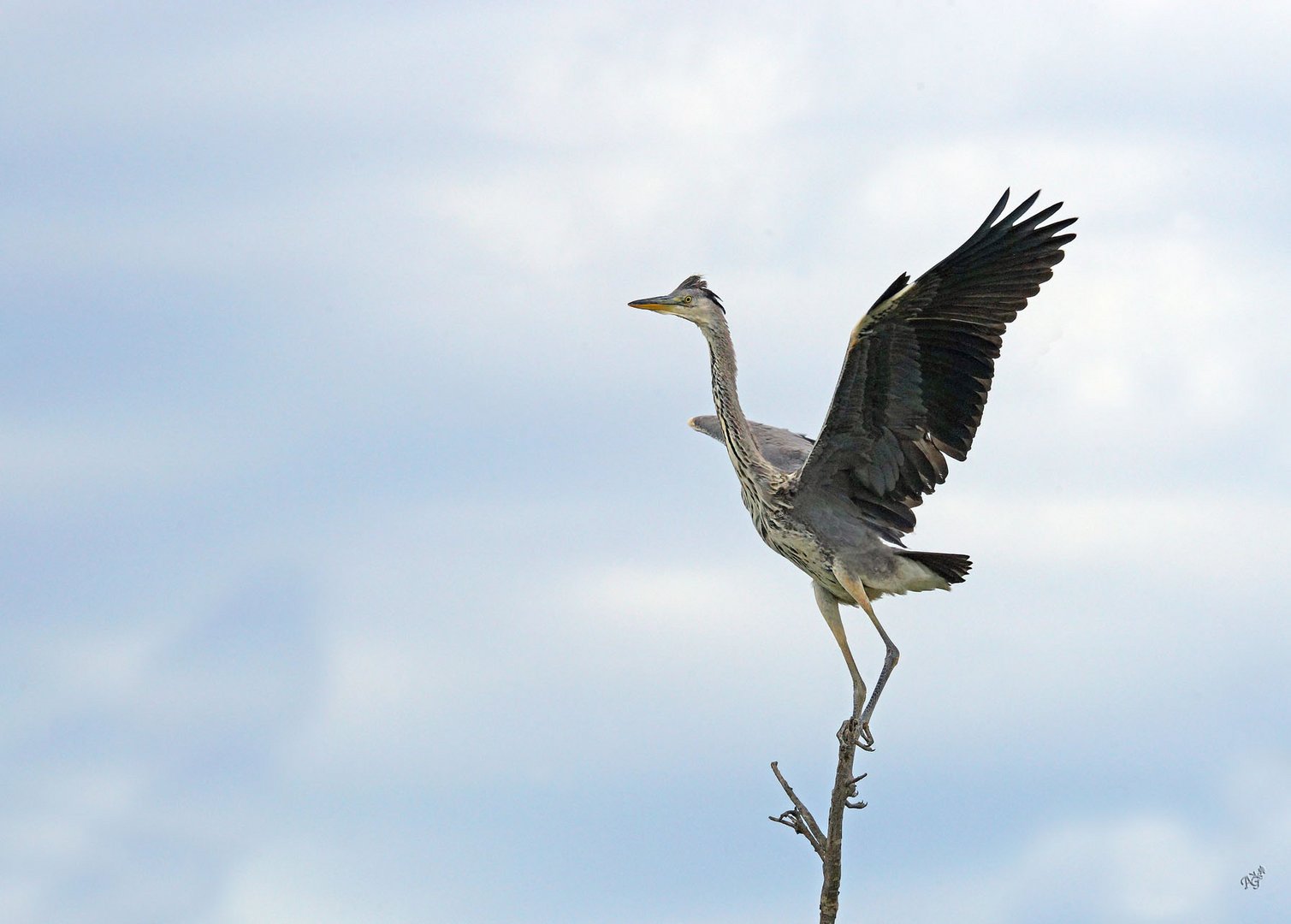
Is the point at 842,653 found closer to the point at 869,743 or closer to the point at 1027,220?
the point at 869,743

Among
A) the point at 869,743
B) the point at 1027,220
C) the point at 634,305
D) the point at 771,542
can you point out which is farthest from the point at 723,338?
the point at 869,743

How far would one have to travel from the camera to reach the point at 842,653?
1147 centimetres

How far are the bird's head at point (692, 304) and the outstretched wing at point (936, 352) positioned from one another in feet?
5.48

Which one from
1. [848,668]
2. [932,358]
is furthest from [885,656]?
[932,358]

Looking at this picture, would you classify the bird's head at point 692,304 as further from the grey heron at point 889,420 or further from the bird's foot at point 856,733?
the bird's foot at point 856,733

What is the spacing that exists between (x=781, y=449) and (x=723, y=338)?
4.59 ft

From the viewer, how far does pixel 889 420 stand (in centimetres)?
1120

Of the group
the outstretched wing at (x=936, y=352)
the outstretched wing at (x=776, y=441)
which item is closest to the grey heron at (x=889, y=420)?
the outstretched wing at (x=936, y=352)

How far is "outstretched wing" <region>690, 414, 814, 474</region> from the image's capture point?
13102 millimetres

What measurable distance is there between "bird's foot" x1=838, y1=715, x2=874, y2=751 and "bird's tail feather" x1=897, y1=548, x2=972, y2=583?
4.07 ft

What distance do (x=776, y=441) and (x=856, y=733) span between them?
373cm

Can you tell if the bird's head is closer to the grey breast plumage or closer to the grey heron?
the grey heron

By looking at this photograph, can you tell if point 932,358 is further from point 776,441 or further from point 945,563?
point 776,441

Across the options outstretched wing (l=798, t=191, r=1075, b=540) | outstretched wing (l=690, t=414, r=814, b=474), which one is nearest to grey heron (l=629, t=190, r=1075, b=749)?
outstretched wing (l=798, t=191, r=1075, b=540)
